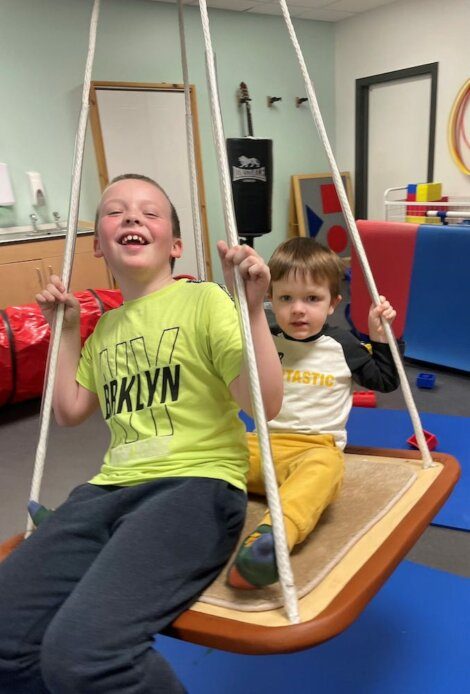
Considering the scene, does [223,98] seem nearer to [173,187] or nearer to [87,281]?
[173,187]

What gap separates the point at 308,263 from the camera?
1.46m

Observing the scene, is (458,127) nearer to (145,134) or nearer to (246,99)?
(246,99)

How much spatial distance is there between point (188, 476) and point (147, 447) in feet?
0.35

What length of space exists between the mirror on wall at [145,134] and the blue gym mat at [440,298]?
5.07 feet

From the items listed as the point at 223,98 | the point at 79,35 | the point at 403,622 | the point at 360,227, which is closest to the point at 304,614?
the point at 403,622

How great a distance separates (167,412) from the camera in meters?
1.05

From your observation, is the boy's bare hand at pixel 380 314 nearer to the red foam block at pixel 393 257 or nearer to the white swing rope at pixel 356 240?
the white swing rope at pixel 356 240

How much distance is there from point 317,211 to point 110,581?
5.36 m

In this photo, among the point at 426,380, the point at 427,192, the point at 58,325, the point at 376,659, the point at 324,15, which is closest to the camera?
the point at 58,325

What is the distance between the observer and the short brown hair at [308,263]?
146cm

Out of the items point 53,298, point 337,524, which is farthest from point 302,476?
point 53,298

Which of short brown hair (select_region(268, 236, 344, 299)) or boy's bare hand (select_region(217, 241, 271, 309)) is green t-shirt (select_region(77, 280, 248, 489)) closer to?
boy's bare hand (select_region(217, 241, 271, 309))

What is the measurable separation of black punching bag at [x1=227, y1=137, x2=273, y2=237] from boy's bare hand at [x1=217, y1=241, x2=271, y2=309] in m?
3.05

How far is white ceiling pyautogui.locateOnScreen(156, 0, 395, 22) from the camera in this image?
4855 mm
